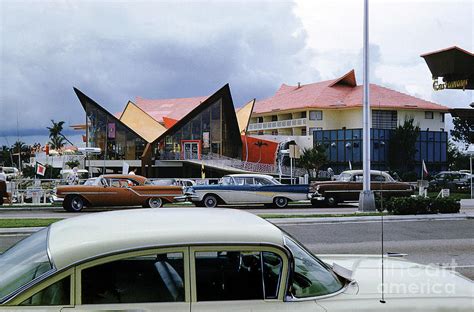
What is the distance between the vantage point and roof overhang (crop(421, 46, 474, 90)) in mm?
39156

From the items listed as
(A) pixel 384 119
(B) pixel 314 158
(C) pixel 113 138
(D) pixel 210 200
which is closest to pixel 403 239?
(D) pixel 210 200

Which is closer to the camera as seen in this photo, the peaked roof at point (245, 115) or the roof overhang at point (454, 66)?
the roof overhang at point (454, 66)

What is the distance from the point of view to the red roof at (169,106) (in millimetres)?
76750

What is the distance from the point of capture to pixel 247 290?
3.31 meters

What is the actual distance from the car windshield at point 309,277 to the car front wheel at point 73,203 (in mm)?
19472

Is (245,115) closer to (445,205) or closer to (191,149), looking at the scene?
(191,149)

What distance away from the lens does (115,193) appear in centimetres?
2223

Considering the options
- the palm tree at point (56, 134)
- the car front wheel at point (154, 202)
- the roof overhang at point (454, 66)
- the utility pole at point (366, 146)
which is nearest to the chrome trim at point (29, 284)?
the utility pole at point (366, 146)

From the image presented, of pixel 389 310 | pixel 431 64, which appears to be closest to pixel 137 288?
pixel 389 310

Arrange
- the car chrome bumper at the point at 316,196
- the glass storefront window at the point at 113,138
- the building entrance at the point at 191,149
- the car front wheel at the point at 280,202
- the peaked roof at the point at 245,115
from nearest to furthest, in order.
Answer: the car front wheel at the point at 280,202 → the car chrome bumper at the point at 316,196 → the building entrance at the point at 191,149 → the glass storefront window at the point at 113,138 → the peaked roof at the point at 245,115

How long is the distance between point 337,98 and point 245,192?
55006 millimetres

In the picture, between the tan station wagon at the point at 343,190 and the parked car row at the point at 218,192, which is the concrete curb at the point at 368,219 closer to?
the parked car row at the point at 218,192

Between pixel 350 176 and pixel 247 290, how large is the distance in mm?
22833

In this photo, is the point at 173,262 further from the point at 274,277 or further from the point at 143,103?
the point at 143,103
